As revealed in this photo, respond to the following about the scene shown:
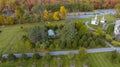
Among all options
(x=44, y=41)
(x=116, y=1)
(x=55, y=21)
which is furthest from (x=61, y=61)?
(x=116, y=1)

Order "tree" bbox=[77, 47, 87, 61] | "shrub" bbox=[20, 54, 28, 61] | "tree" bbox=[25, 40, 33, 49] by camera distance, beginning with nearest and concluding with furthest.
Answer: "tree" bbox=[77, 47, 87, 61] → "shrub" bbox=[20, 54, 28, 61] → "tree" bbox=[25, 40, 33, 49]

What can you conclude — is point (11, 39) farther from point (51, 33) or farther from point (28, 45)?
point (51, 33)

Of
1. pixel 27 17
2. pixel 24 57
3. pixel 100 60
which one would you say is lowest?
pixel 100 60

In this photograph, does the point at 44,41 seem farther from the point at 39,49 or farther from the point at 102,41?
the point at 102,41

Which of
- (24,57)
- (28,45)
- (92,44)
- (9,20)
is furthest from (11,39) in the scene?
(92,44)

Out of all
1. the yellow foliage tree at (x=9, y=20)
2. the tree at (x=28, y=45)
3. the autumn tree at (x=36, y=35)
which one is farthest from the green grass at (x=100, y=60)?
the yellow foliage tree at (x=9, y=20)

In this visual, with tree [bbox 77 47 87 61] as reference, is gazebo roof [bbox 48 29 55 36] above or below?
above

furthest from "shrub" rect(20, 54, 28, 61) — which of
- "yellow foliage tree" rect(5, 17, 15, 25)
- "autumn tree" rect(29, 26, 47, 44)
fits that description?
"yellow foliage tree" rect(5, 17, 15, 25)

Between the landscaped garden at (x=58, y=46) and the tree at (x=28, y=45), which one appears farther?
the tree at (x=28, y=45)

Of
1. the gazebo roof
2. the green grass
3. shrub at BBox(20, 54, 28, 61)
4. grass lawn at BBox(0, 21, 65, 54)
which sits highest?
the gazebo roof

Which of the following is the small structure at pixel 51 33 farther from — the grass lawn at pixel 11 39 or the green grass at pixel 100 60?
the green grass at pixel 100 60

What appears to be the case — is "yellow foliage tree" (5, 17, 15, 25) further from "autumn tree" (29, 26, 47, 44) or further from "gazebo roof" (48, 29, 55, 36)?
"autumn tree" (29, 26, 47, 44)
